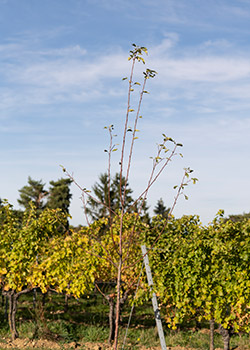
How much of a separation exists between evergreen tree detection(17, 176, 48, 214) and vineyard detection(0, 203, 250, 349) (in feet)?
82.8

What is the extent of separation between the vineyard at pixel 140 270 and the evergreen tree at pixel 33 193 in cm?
2525

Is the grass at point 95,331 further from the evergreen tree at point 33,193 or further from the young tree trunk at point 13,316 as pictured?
the evergreen tree at point 33,193

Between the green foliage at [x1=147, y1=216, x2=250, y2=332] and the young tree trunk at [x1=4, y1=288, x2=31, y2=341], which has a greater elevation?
the green foliage at [x1=147, y1=216, x2=250, y2=332]

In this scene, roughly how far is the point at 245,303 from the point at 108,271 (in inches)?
226

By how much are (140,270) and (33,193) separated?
32057mm

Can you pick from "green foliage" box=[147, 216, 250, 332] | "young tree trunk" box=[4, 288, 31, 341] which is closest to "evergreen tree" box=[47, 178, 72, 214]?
"young tree trunk" box=[4, 288, 31, 341]

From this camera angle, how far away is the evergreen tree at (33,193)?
144 feet

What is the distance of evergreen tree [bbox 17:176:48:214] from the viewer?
144 ft

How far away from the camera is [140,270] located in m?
13.8

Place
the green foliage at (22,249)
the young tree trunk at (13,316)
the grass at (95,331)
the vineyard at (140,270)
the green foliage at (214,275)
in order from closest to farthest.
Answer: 1. the green foliage at (214,275)
2. the vineyard at (140,270)
3. the green foliage at (22,249)
4. the young tree trunk at (13,316)
5. the grass at (95,331)

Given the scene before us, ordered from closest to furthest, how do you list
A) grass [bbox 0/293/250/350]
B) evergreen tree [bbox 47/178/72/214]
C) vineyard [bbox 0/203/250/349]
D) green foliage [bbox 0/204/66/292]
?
vineyard [bbox 0/203/250/349] → green foliage [bbox 0/204/66/292] → grass [bbox 0/293/250/350] → evergreen tree [bbox 47/178/72/214]

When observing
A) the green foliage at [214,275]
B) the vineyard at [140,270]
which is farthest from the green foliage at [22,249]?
the green foliage at [214,275]

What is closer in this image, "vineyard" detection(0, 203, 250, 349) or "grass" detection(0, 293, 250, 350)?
"vineyard" detection(0, 203, 250, 349)

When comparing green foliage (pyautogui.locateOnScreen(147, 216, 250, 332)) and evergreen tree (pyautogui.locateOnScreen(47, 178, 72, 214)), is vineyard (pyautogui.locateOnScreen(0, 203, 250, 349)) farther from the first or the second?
evergreen tree (pyautogui.locateOnScreen(47, 178, 72, 214))
